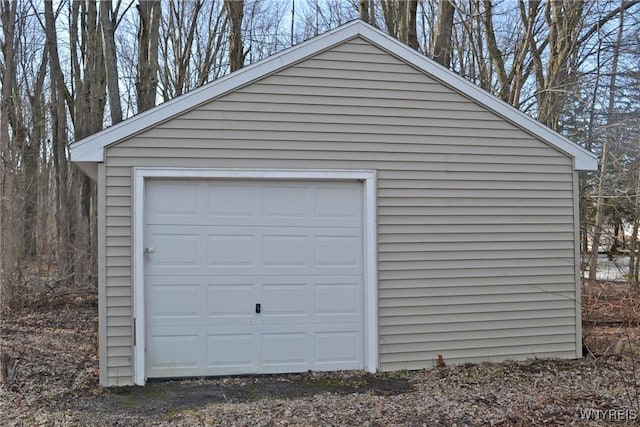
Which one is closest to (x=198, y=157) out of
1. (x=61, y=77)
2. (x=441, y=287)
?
(x=441, y=287)

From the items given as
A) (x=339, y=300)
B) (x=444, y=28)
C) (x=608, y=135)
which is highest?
(x=444, y=28)

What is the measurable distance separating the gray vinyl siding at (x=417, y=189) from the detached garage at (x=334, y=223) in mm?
18

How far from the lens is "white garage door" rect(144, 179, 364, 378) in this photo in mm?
6086

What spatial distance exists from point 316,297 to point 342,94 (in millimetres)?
2295

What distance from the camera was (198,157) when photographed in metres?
6.09

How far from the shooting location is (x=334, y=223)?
21.2 feet

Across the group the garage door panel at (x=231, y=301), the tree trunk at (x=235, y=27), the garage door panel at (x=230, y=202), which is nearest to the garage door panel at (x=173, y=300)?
the garage door panel at (x=231, y=301)

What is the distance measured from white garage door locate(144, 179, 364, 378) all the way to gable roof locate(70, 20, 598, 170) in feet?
2.09

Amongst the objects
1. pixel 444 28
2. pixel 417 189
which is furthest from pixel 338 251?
pixel 444 28

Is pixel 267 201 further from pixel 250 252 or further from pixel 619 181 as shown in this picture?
pixel 619 181

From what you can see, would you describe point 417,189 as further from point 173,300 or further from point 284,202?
point 173,300

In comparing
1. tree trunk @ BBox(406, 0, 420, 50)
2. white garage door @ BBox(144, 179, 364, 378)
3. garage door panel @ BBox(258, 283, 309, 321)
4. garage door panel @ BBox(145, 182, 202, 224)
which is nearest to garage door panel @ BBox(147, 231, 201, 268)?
white garage door @ BBox(144, 179, 364, 378)

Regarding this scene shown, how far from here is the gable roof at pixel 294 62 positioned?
5.83 m

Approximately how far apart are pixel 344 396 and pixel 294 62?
11.6 feet
